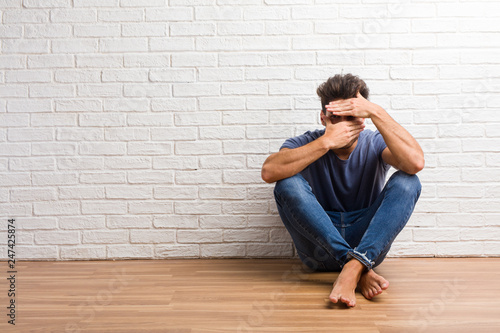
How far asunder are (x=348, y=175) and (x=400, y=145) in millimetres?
320

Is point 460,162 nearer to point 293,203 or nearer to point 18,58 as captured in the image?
point 293,203

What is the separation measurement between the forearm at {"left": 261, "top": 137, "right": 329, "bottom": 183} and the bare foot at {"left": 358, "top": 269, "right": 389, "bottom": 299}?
0.55m

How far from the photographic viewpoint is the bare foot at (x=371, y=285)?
178 cm

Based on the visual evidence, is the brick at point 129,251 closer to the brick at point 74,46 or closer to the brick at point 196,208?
the brick at point 196,208

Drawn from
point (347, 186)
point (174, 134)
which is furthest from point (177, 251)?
point (347, 186)

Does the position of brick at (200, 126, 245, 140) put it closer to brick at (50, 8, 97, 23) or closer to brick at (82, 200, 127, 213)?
brick at (82, 200, 127, 213)

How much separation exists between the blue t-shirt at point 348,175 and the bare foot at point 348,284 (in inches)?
16.8

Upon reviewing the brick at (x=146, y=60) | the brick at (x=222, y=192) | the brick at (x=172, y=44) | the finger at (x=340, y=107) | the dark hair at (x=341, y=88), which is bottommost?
the brick at (x=222, y=192)

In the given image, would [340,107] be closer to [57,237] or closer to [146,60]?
[146,60]

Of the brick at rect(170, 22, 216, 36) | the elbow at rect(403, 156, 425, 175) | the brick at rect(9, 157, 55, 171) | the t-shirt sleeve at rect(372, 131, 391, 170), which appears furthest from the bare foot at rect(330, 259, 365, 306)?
the brick at rect(9, 157, 55, 171)

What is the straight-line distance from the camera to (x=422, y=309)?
1666 mm

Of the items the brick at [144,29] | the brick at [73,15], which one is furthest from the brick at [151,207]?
the brick at [73,15]

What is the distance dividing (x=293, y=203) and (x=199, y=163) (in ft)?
2.55

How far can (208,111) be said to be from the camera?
258 centimetres
